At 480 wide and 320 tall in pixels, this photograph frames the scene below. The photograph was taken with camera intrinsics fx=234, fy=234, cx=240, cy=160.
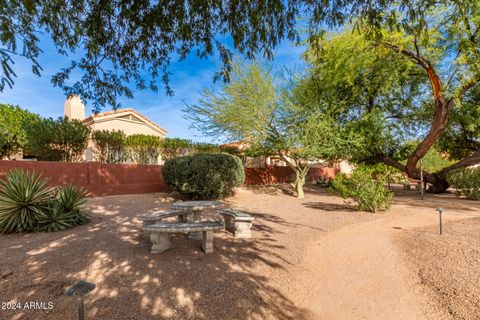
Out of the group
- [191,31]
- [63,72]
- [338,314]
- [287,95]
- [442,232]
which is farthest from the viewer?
[287,95]

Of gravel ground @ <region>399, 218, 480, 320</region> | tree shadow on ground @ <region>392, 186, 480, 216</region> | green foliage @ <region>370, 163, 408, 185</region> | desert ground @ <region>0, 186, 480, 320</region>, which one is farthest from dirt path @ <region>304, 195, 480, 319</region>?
green foliage @ <region>370, 163, 408, 185</region>

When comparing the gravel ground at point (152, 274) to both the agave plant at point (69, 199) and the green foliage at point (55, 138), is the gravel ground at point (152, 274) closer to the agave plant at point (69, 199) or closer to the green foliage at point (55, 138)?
the agave plant at point (69, 199)

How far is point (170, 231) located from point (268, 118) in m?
9.44

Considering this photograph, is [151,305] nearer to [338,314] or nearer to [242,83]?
[338,314]

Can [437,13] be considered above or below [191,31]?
above

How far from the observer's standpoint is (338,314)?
2693 millimetres

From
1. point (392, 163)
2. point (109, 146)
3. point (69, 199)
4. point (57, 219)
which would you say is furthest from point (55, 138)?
point (392, 163)

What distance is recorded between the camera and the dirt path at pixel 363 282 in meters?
2.71

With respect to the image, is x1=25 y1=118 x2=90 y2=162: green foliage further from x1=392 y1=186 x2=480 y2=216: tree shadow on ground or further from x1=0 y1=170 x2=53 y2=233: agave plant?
x1=392 y1=186 x2=480 y2=216: tree shadow on ground

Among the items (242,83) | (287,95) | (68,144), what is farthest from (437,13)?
(68,144)

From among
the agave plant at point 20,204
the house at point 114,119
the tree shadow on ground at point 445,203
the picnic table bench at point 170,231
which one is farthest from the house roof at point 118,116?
the tree shadow on ground at point 445,203

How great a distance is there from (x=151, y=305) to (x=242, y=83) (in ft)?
34.6

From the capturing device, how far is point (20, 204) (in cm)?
536

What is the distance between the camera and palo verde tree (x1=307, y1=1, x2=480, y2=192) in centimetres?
985
